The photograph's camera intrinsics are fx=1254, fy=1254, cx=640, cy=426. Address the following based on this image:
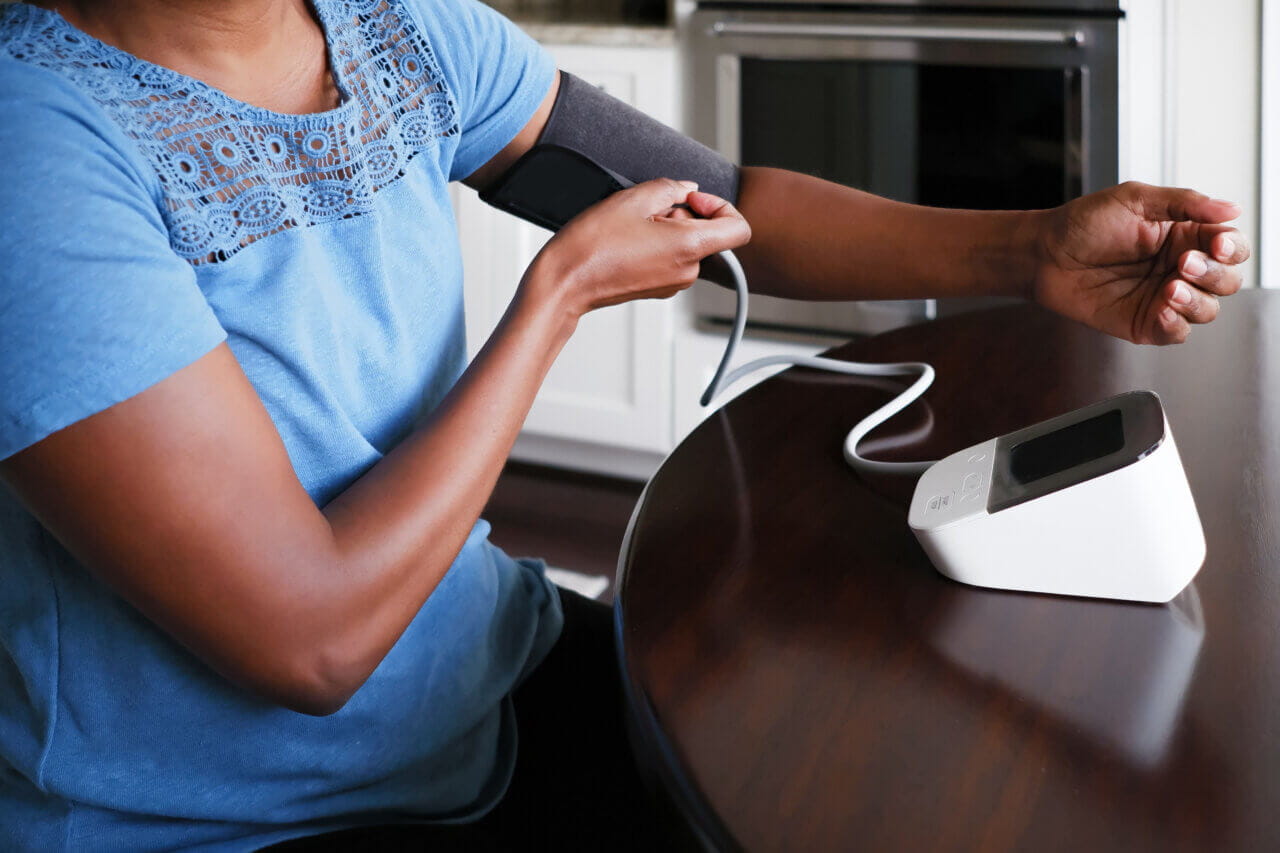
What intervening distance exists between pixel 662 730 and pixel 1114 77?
1716 mm

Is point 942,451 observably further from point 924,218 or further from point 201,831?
point 201,831

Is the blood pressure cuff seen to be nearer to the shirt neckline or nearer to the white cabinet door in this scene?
the shirt neckline

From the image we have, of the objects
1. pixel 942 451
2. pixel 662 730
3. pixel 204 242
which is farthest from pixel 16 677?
pixel 942 451

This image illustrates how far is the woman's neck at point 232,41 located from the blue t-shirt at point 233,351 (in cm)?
2

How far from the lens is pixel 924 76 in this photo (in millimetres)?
2117

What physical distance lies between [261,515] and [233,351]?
13 centimetres

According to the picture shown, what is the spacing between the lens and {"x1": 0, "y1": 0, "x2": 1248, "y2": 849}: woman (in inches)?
22.8

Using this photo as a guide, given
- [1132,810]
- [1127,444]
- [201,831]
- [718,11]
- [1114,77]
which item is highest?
[718,11]

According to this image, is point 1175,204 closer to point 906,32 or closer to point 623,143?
point 623,143

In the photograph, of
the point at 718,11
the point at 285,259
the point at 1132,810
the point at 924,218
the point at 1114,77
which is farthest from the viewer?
the point at 718,11

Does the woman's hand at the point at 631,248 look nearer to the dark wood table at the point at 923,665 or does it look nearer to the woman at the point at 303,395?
the woman at the point at 303,395

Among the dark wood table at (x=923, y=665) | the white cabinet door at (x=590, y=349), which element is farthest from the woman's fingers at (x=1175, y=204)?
the white cabinet door at (x=590, y=349)

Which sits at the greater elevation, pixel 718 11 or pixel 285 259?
pixel 718 11

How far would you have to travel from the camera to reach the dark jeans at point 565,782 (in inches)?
29.4
